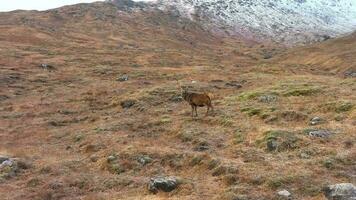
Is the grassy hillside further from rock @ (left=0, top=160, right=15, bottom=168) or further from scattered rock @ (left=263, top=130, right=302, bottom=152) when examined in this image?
rock @ (left=0, top=160, right=15, bottom=168)

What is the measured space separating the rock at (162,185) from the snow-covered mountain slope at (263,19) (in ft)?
472

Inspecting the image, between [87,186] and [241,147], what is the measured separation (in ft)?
21.9

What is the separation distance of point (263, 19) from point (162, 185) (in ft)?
540

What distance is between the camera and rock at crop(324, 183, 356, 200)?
1592 cm

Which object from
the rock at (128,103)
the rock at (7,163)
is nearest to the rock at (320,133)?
the rock at (7,163)

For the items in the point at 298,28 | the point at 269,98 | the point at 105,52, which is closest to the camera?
the point at 269,98

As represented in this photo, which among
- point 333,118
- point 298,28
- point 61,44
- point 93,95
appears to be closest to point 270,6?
point 298,28

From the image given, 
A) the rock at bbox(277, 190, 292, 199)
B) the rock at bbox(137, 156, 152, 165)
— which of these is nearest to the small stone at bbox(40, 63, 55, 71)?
the rock at bbox(137, 156, 152, 165)

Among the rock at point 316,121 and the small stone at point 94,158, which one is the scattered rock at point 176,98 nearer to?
the rock at point 316,121

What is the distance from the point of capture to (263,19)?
582ft

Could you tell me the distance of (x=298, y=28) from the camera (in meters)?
177

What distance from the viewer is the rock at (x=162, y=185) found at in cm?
1822

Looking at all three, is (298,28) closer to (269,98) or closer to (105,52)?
(105,52)

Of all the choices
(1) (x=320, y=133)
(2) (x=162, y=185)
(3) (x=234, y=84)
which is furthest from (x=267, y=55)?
(2) (x=162, y=185)
